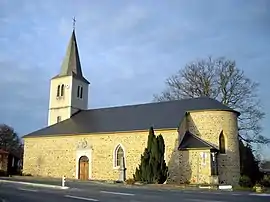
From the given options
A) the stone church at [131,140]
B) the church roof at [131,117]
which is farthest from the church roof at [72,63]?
the church roof at [131,117]

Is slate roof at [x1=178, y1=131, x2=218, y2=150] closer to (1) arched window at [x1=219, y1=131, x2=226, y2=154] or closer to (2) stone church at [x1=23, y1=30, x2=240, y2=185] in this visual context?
(2) stone church at [x1=23, y1=30, x2=240, y2=185]

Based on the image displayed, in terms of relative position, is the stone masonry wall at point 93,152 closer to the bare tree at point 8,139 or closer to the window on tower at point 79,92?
the window on tower at point 79,92

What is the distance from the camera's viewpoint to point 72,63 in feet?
141

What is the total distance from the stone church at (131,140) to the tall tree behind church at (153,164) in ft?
7.45

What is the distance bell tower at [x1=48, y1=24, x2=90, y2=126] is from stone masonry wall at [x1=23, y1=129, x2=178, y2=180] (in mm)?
4734

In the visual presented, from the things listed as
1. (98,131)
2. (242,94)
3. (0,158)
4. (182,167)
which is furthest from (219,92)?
(0,158)

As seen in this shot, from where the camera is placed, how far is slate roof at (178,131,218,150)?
1088 inches

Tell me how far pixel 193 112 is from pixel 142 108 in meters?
6.30

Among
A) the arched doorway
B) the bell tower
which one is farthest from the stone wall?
the bell tower

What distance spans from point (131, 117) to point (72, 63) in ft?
45.6

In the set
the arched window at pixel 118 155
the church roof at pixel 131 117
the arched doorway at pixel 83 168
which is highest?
the church roof at pixel 131 117

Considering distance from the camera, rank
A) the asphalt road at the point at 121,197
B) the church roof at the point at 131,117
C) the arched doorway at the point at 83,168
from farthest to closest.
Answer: the arched doorway at the point at 83,168
the church roof at the point at 131,117
the asphalt road at the point at 121,197

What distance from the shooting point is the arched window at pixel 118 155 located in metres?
31.3

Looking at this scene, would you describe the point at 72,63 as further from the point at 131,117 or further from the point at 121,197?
the point at 121,197
